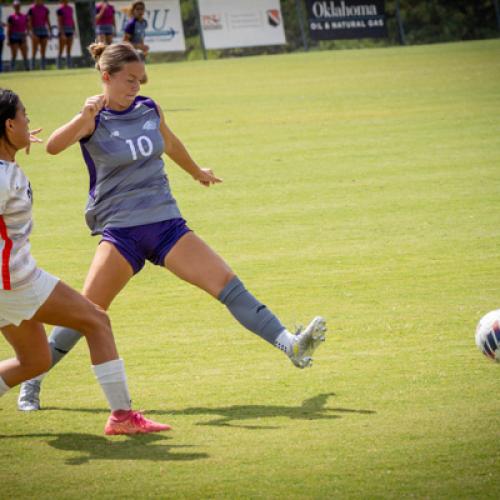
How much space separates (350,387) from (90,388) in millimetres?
1653

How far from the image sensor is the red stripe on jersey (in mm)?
5918

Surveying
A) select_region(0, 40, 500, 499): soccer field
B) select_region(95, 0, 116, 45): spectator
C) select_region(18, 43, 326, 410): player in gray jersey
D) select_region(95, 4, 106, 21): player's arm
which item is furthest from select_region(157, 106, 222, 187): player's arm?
select_region(95, 4, 106, 21): player's arm

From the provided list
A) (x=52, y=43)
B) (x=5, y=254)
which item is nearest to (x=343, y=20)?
(x=52, y=43)

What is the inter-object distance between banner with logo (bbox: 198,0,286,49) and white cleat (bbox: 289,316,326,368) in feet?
115

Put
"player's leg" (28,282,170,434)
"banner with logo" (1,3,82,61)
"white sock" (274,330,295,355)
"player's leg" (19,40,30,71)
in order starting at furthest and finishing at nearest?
"banner with logo" (1,3,82,61)
"player's leg" (19,40,30,71)
"white sock" (274,330,295,355)
"player's leg" (28,282,170,434)

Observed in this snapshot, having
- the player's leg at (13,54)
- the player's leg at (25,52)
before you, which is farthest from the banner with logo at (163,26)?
Answer: the player's leg at (13,54)

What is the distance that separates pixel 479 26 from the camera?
147 ft

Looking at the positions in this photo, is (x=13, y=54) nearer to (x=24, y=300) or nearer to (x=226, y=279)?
(x=226, y=279)

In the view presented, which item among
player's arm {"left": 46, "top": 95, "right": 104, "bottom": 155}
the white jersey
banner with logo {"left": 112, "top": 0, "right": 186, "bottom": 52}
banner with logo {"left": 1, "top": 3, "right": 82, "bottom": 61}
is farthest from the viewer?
banner with logo {"left": 112, "top": 0, "right": 186, "bottom": 52}

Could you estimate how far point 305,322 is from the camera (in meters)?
9.11

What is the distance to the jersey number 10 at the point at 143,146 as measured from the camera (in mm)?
7164

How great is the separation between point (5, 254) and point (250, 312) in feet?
5.61

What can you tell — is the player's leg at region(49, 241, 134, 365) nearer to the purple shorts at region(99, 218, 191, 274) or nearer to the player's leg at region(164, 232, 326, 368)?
the purple shorts at region(99, 218, 191, 274)

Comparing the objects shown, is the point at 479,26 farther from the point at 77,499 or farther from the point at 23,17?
the point at 77,499
